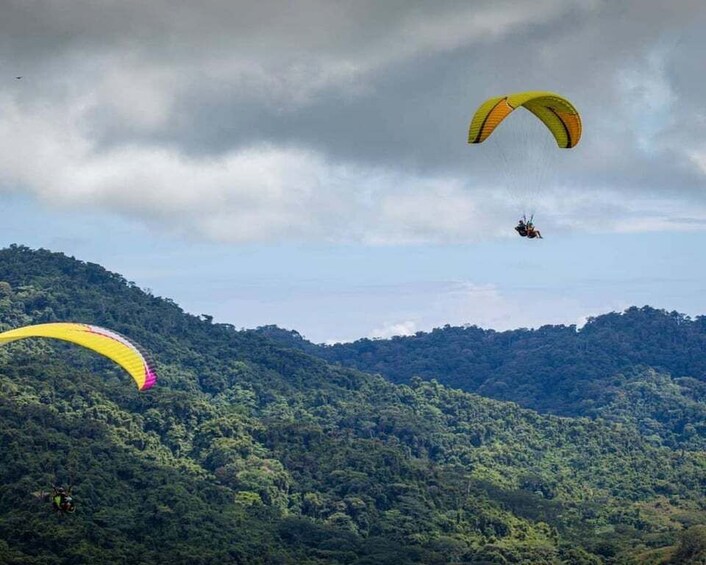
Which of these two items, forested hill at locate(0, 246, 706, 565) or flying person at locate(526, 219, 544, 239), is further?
forested hill at locate(0, 246, 706, 565)

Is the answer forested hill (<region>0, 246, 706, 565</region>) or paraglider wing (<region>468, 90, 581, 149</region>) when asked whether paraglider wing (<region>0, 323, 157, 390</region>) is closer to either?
paraglider wing (<region>468, 90, 581, 149</region>)

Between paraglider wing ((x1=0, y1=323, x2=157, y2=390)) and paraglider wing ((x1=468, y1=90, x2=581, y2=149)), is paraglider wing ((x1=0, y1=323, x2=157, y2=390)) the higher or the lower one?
the lower one

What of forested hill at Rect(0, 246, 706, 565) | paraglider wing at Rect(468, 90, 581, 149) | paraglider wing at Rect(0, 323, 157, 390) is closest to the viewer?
paraglider wing at Rect(0, 323, 157, 390)

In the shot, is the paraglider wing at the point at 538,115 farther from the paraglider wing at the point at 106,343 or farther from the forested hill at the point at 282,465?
the forested hill at the point at 282,465

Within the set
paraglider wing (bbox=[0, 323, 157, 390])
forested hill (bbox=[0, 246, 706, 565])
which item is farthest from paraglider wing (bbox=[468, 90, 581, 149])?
forested hill (bbox=[0, 246, 706, 565])

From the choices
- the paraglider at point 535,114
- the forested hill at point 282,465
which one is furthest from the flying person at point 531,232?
→ the forested hill at point 282,465

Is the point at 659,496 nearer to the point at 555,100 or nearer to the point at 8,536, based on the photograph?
the point at 8,536

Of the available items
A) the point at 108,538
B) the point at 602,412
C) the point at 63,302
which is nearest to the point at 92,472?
the point at 108,538
